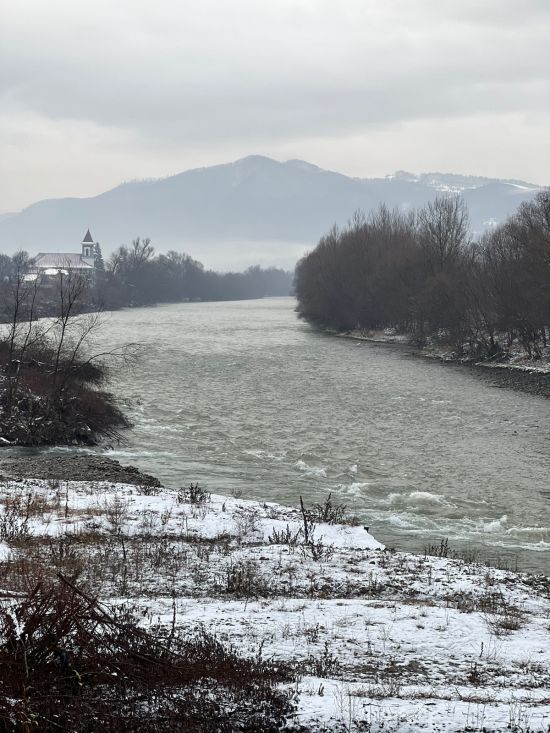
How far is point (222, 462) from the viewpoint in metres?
24.4

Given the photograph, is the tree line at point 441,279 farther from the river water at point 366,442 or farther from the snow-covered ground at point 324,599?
the snow-covered ground at point 324,599

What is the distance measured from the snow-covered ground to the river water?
4.16 m

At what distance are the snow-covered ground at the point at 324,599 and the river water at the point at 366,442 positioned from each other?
13.7 feet

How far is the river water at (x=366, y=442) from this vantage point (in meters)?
18.9

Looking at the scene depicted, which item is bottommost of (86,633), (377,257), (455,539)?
(455,539)

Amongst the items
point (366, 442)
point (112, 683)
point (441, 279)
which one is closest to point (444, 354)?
point (441, 279)

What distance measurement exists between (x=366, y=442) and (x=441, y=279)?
40650 millimetres

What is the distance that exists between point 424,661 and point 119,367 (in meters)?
40.5

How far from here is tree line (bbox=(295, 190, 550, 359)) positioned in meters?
52.3

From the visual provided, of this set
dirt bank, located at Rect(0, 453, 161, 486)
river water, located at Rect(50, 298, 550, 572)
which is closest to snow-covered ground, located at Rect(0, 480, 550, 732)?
dirt bank, located at Rect(0, 453, 161, 486)

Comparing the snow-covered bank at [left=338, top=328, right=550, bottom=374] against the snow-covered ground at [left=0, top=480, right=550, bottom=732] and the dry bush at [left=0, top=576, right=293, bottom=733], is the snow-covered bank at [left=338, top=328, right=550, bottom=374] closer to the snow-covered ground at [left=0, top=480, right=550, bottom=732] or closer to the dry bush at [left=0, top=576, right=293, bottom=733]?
the snow-covered ground at [left=0, top=480, right=550, bottom=732]

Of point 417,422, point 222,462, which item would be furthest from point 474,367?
point 222,462

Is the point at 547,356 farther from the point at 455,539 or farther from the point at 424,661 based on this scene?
the point at 424,661

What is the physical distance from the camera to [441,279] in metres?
65.1
